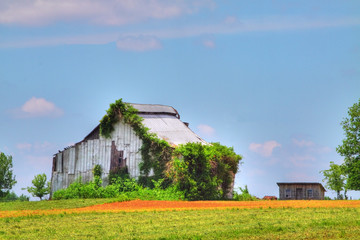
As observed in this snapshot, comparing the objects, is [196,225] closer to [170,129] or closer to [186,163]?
[186,163]

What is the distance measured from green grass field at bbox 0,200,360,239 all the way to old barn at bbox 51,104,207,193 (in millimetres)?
17911

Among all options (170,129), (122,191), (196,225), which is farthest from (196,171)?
(196,225)

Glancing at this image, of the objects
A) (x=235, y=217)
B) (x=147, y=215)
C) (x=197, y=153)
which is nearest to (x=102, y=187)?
(x=197, y=153)

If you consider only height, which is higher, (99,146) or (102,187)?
(99,146)

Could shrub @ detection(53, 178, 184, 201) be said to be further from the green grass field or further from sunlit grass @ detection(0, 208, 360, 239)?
sunlit grass @ detection(0, 208, 360, 239)

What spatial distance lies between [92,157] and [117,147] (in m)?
3.19

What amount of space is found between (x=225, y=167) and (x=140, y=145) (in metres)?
7.27

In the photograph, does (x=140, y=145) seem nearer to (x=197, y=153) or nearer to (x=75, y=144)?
(x=197, y=153)

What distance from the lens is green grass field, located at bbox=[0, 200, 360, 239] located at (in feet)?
73.6

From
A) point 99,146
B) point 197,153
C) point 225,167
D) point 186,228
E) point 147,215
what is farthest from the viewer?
point 99,146

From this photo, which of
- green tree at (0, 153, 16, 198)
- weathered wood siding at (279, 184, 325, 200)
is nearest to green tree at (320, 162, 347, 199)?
weathered wood siding at (279, 184, 325, 200)

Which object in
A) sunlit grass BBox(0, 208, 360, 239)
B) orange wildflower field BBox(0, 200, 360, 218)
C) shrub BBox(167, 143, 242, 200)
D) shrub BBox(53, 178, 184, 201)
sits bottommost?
sunlit grass BBox(0, 208, 360, 239)

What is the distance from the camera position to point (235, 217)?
91.1 ft

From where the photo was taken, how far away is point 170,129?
52500mm
